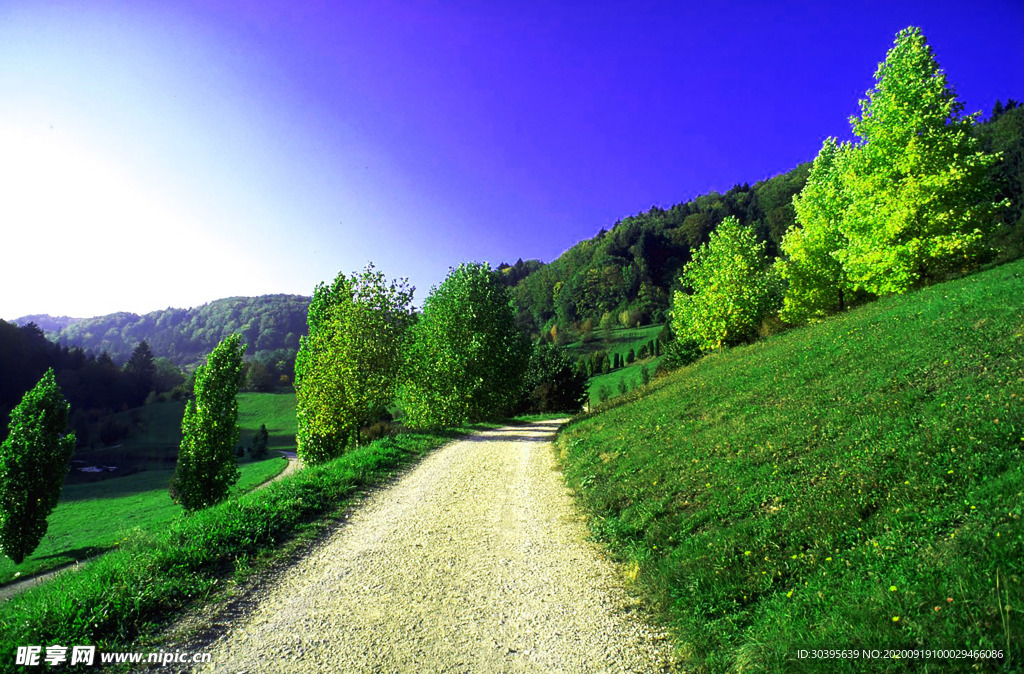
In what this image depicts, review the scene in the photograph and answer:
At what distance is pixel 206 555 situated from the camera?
23.7ft

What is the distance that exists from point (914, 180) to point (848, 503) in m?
20.5

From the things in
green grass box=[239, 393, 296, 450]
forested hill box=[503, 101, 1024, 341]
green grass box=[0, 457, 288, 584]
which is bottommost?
green grass box=[0, 457, 288, 584]

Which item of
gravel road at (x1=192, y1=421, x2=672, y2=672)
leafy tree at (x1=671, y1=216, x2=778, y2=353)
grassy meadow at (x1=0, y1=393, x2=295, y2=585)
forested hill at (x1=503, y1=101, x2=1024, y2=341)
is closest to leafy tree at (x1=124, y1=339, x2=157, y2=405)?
grassy meadow at (x1=0, y1=393, x2=295, y2=585)

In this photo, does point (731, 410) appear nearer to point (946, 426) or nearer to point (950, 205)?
point (946, 426)

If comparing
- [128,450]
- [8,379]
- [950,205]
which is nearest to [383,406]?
[950,205]

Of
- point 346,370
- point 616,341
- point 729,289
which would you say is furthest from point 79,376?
point 729,289

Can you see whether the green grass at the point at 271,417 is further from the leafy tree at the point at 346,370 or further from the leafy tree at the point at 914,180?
the leafy tree at the point at 914,180

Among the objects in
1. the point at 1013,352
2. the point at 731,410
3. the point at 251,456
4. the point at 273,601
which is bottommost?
the point at 251,456

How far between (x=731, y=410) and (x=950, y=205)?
50.5ft

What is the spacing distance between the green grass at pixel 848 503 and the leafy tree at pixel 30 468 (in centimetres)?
2775

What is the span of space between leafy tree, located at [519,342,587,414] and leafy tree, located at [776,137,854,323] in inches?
1215

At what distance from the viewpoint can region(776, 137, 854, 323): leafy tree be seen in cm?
2531

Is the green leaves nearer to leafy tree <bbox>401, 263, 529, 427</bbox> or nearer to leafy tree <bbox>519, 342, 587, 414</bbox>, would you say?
leafy tree <bbox>401, 263, 529, 427</bbox>

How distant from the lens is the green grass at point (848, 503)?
4203 millimetres
